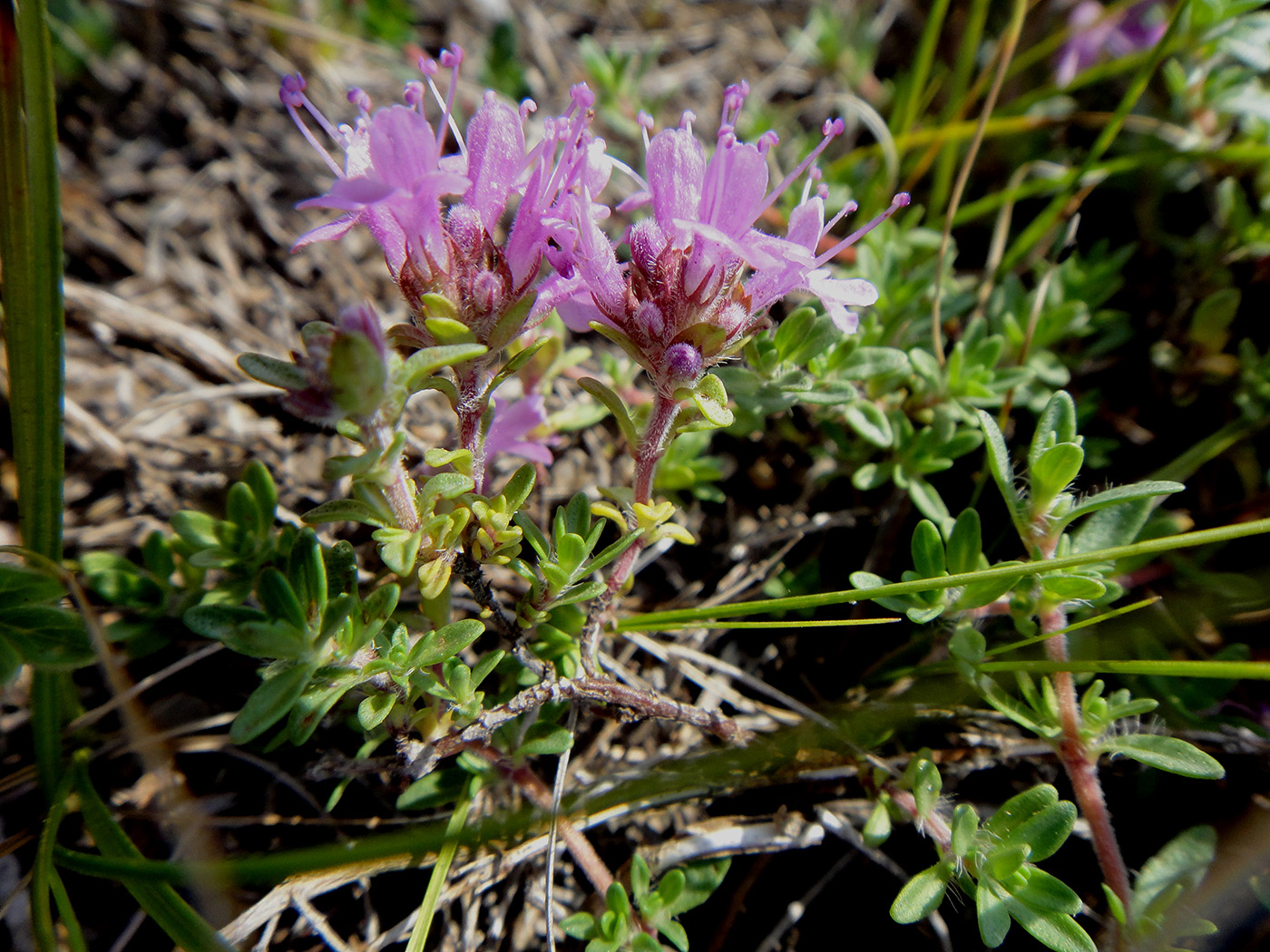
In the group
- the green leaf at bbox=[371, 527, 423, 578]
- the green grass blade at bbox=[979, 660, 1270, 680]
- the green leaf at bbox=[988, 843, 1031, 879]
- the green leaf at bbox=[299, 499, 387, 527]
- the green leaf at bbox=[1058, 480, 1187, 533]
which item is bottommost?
the green leaf at bbox=[988, 843, 1031, 879]

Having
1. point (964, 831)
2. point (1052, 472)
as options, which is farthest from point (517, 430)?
point (964, 831)

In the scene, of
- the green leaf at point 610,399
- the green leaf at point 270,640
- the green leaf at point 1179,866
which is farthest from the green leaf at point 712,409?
the green leaf at point 1179,866

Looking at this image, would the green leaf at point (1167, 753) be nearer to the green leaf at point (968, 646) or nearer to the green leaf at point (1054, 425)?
the green leaf at point (968, 646)

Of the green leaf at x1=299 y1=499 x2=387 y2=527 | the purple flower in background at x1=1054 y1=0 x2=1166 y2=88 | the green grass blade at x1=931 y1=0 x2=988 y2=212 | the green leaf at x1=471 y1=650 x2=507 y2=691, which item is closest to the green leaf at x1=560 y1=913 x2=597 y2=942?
the green leaf at x1=471 y1=650 x2=507 y2=691

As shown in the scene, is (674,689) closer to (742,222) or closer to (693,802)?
(693,802)

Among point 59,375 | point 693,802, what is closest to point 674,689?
point 693,802

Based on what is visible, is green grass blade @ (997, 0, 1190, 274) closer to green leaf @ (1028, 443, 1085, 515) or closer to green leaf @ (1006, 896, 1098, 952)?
green leaf @ (1028, 443, 1085, 515)

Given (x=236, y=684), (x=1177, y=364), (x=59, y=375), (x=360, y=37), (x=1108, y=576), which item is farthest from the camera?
(x=360, y=37)
